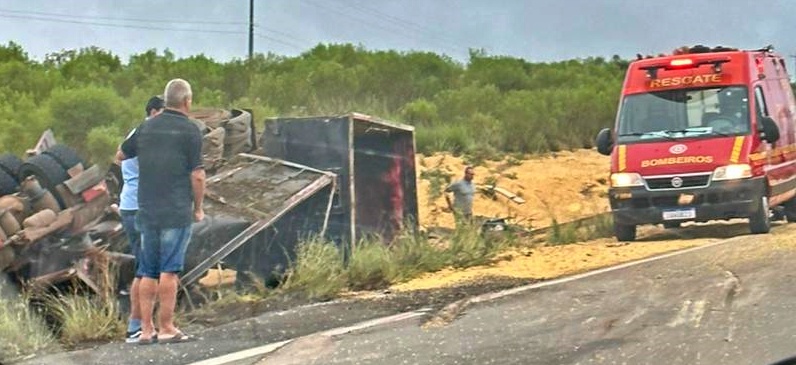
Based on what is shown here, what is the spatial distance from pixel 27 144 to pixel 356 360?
1086 centimetres

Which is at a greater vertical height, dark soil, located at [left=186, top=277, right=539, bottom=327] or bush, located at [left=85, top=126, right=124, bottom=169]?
bush, located at [left=85, top=126, right=124, bottom=169]

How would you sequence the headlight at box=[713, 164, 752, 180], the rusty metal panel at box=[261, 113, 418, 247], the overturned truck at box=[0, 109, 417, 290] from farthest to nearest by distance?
the headlight at box=[713, 164, 752, 180] < the rusty metal panel at box=[261, 113, 418, 247] < the overturned truck at box=[0, 109, 417, 290]

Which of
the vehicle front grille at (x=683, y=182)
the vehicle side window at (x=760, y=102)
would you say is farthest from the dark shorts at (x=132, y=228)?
the vehicle side window at (x=760, y=102)

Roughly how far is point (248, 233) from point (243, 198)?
1.01 meters

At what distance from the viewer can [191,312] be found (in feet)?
38.7

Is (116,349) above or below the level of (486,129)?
below

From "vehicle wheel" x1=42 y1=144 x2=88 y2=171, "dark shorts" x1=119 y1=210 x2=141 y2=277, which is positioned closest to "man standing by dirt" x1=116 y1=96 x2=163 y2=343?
"dark shorts" x1=119 y1=210 x2=141 y2=277

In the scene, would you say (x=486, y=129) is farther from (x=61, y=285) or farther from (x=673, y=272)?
(x=61, y=285)

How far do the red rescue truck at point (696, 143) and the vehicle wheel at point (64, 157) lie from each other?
323 inches

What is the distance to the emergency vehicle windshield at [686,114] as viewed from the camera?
57.9 ft

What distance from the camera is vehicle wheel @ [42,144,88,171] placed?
12.7 metres

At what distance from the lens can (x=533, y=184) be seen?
31453mm

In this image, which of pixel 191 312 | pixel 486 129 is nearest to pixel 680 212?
pixel 191 312

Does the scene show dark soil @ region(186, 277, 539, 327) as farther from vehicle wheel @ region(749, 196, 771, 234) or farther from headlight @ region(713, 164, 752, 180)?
vehicle wheel @ region(749, 196, 771, 234)
